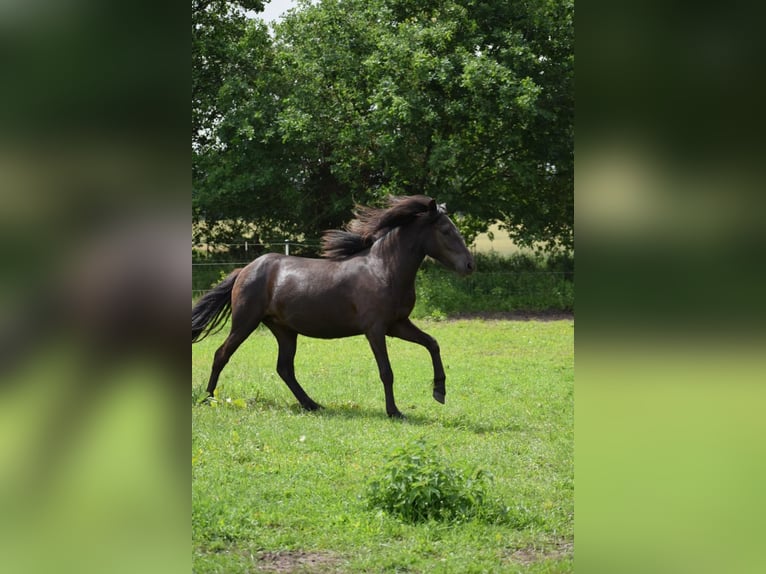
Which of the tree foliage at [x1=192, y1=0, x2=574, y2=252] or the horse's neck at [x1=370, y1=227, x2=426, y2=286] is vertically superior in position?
the tree foliage at [x1=192, y1=0, x2=574, y2=252]

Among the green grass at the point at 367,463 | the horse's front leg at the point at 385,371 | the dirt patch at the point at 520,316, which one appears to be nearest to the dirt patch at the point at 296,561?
the green grass at the point at 367,463

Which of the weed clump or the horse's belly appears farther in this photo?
the horse's belly

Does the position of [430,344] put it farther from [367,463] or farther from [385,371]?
[367,463]

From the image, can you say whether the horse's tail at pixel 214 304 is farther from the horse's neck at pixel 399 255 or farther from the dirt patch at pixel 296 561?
the dirt patch at pixel 296 561

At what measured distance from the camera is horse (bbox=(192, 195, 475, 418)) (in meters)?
7.21

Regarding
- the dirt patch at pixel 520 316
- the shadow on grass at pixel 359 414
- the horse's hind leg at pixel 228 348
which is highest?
the horse's hind leg at pixel 228 348

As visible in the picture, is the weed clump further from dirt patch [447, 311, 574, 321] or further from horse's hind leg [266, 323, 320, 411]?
dirt patch [447, 311, 574, 321]

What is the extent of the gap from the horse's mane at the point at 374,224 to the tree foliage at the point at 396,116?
889 cm

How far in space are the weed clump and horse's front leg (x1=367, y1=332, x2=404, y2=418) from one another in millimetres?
2530

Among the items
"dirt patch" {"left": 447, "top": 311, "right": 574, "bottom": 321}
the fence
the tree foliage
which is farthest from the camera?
the tree foliage

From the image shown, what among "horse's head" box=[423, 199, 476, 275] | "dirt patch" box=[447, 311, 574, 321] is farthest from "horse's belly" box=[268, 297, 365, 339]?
"dirt patch" box=[447, 311, 574, 321]

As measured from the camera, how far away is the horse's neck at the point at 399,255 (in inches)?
285

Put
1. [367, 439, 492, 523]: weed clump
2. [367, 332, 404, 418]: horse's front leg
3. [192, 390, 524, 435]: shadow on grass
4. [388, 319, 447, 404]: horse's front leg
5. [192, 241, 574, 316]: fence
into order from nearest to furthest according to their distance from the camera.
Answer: [367, 439, 492, 523]: weed clump → [192, 390, 524, 435]: shadow on grass → [367, 332, 404, 418]: horse's front leg → [388, 319, 447, 404]: horse's front leg → [192, 241, 574, 316]: fence

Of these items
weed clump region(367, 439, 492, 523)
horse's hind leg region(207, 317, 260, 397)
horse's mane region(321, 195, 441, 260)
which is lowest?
weed clump region(367, 439, 492, 523)
